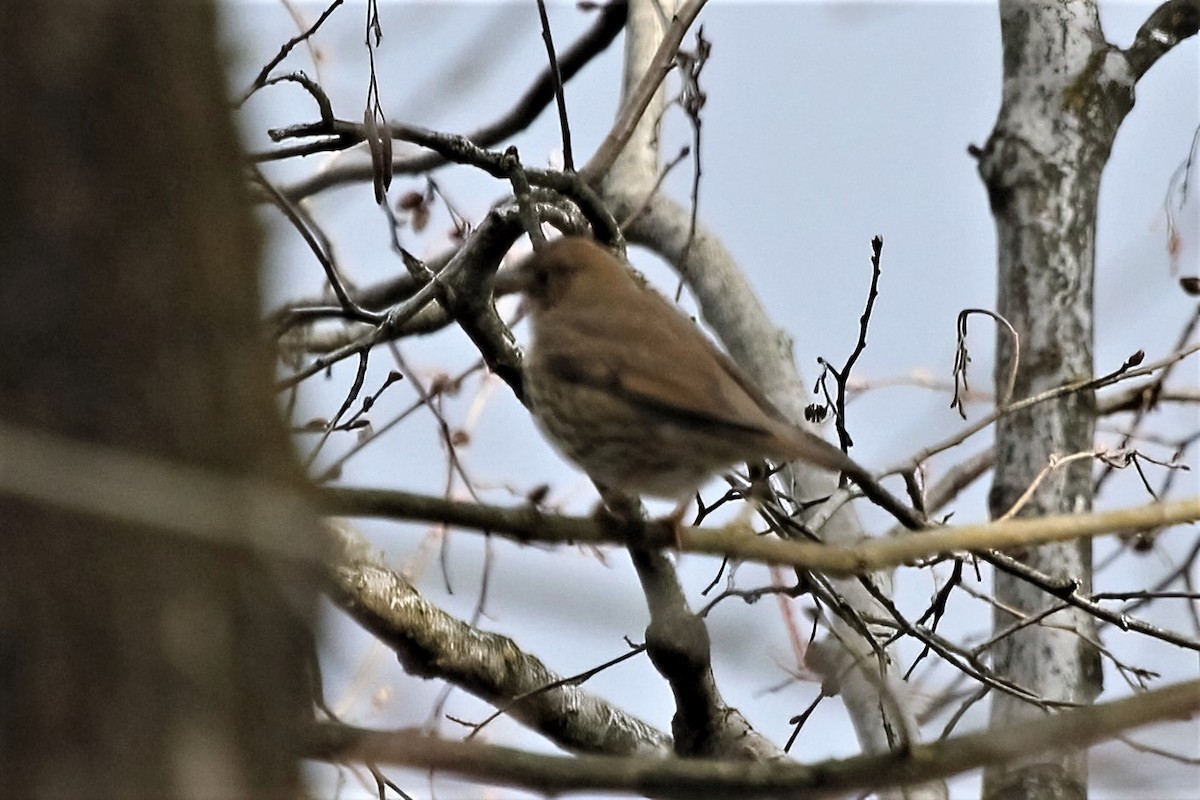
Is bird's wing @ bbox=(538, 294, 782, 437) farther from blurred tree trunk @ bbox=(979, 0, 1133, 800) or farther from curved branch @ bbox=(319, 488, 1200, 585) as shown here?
blurred tree trunk @ bbox=(979, 0, 1133, 800)

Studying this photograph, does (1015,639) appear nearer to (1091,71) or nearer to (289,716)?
(1091,71)

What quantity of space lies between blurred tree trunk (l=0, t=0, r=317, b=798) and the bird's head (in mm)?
3228

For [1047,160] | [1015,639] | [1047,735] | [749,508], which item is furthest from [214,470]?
[1047,160]

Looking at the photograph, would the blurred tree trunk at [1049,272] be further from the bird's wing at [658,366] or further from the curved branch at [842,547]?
the curved branch at [842,547]

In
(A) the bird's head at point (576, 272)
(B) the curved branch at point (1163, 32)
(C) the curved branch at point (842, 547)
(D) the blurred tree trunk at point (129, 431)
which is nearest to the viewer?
(D) the blurred tree trunk at point (129, 431)

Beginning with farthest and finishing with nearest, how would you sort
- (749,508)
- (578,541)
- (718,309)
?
1. (718,309)
2. (749,508)
3. (578,541)

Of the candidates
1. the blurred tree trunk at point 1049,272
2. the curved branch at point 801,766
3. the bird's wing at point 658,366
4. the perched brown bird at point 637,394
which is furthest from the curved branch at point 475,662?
the curved branch at point 801,766

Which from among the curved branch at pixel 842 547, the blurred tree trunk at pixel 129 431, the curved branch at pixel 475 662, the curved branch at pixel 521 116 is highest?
the curved branch at pixel 521 116

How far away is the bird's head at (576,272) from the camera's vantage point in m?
→ 4.57

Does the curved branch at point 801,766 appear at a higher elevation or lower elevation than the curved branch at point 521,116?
lower

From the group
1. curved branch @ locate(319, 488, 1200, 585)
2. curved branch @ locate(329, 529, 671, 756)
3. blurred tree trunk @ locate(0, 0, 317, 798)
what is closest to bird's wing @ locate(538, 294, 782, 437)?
curved branch @ locate(319, 488, 1200, 585)

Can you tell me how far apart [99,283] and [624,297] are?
3348 mm

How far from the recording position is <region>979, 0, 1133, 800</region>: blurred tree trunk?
199 inches

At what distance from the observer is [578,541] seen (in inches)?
114
